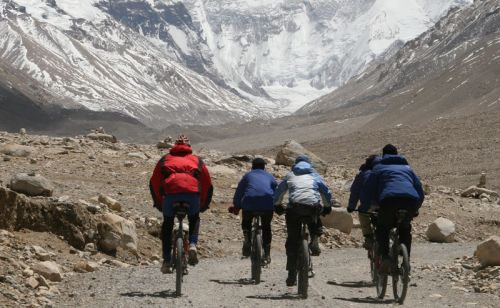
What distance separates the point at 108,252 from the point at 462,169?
65.4m

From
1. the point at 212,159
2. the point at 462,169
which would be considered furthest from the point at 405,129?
the point at 212,159

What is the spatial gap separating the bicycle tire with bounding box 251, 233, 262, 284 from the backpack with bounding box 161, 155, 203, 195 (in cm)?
192

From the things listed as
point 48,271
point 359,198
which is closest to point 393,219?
point 359,198

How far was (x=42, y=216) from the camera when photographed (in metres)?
18.1

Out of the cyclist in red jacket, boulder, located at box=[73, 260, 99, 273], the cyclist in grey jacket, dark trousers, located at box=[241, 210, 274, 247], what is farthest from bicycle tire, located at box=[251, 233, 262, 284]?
boulder, located at box=[73, 260, 99, 273]

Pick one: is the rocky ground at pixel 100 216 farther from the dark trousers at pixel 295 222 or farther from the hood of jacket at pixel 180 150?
the dark trousers at pixel 295 222

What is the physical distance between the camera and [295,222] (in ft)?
48.2

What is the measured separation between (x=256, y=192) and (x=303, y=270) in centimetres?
221

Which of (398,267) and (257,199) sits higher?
(257,199)

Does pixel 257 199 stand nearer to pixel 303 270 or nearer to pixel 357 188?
pixel 357 188

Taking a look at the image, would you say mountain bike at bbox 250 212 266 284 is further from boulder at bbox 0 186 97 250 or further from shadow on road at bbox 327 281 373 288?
boulder at bbox 0 186 97 250

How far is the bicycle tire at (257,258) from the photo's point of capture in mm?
15555

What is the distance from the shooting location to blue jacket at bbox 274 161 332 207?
47.9 ft

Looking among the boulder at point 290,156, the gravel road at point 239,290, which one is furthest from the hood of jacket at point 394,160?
the boulder at point 290,156
